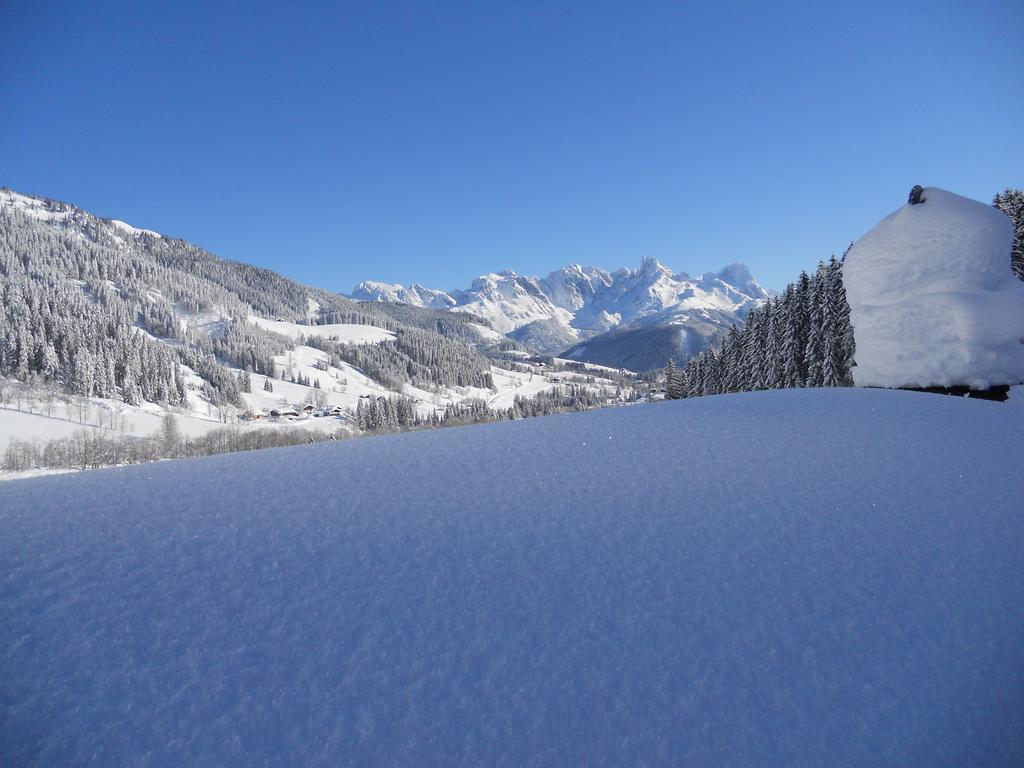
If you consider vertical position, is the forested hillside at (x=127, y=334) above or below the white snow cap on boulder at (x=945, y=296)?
above

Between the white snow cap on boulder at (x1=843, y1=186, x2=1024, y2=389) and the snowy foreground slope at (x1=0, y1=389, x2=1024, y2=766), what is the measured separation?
704cm

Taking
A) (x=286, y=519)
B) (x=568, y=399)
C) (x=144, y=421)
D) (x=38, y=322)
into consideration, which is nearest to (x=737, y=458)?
(x=286, y=519)

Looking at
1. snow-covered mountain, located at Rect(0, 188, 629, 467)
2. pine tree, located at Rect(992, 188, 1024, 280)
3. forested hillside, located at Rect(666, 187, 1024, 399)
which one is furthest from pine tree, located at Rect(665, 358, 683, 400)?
snow-covered mountain, located at Rect(0, 188, 629, 467)

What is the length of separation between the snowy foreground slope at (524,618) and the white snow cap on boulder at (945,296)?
7.04 m

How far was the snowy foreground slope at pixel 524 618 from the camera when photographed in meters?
2.06

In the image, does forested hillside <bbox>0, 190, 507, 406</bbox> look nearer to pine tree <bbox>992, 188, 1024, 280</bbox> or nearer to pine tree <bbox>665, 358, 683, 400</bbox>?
pine tree <bbox>665, 358, 683, 400</bbox>

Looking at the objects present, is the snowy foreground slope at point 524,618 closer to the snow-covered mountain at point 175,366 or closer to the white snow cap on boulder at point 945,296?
the white snow cap on boulder at point 945,296

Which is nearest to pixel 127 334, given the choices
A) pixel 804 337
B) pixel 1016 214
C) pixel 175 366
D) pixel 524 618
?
pixel 175 366

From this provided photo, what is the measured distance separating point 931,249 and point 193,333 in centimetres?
17887

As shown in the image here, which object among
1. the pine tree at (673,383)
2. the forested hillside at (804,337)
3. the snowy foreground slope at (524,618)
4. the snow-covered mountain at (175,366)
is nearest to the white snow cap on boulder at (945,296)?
the snowy foreground slope at (524,618)

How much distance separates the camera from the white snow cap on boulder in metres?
10.0

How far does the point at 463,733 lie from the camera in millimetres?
2086

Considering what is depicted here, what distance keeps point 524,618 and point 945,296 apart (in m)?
12.8

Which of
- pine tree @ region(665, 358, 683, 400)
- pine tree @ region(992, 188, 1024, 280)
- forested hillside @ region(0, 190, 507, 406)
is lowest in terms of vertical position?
pine tree @ region(665, 358, 683, 400)
